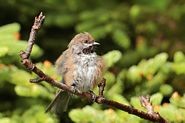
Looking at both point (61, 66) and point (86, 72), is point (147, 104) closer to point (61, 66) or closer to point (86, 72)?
point (86, 72)

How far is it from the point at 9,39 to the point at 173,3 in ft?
8.84

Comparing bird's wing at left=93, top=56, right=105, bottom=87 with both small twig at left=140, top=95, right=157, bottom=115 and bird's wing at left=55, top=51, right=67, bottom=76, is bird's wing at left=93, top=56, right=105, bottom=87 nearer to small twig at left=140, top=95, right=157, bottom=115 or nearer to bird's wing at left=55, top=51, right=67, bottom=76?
bird's wing at left=55, top=51, right=67, bottom=76

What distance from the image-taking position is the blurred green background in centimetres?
467

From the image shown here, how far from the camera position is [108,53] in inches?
209

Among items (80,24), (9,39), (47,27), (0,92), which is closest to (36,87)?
(9,39)

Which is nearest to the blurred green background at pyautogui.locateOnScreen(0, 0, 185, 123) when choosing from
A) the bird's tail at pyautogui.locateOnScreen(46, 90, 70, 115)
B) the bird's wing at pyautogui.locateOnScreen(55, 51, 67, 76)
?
the bird's tail at pyautogui.locateOnScreen(46, 90, 70, 115)

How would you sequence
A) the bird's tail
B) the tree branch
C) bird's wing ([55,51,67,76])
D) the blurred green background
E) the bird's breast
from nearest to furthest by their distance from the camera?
the tree branch, the bird's breast, bird's wing ([55,51,67,76]), the bird's tail, the blurred green background

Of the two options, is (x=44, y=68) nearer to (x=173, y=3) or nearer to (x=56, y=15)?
(x=56, y=15)

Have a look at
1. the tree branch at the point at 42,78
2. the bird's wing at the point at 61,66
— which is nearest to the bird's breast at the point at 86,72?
the bird's wing at the point at 61,66

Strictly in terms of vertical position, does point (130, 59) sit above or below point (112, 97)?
above

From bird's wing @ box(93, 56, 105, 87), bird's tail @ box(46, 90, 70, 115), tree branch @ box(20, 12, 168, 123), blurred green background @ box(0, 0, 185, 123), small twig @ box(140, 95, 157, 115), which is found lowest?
tree branch @ box(20, 12, 168, 123)

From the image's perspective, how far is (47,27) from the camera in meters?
7.16

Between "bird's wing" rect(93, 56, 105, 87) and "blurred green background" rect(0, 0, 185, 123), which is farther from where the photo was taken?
"blurred green background" rect(0, 0, 185, 123)

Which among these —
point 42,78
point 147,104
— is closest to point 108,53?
point 147,104
